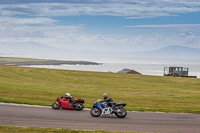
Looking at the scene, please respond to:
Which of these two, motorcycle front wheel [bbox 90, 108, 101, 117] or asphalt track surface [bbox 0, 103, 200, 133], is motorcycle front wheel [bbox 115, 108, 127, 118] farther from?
motorcycle front wheel [bbox 90, 108, 101, 117]

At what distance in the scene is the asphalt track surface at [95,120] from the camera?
14789 millimetres

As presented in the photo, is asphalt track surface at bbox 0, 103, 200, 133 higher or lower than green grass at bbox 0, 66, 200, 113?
lower

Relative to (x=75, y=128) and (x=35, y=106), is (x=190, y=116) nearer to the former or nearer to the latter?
(x=75, y=128)

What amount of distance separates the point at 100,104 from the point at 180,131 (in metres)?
5.26

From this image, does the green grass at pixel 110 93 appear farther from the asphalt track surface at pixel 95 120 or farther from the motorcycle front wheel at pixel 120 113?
the motorcycle front wheel at pixel 120 113

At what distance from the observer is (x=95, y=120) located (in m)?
16.5

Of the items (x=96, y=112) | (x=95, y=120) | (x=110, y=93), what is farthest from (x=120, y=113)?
(x=110, y=93)

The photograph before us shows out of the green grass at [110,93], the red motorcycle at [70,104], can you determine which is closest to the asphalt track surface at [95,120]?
the red motorcycle at [70,104]

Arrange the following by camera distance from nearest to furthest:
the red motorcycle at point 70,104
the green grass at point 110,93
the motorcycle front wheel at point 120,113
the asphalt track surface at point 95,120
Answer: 1. the asphalt track surface at point 95,120
2. the motorcycle front wheel at point 120,113
3. the red motorcycle at point 70,104
4. the green grass at point 110,93

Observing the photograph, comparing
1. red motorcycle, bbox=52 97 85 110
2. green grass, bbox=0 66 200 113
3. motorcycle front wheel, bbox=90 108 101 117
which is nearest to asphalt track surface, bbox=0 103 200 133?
motorcycle front wheel, bbox=90 108 101 117

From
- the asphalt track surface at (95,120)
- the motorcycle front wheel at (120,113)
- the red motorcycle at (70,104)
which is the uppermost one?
the red motorcycle at (70,104)

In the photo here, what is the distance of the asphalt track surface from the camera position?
48.5 feet

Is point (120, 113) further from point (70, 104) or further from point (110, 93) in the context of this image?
point (110, 93)

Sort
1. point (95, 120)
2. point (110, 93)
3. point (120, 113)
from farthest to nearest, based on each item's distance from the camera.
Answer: point (110, 93) < point (120, 113) < point (95, 120)
